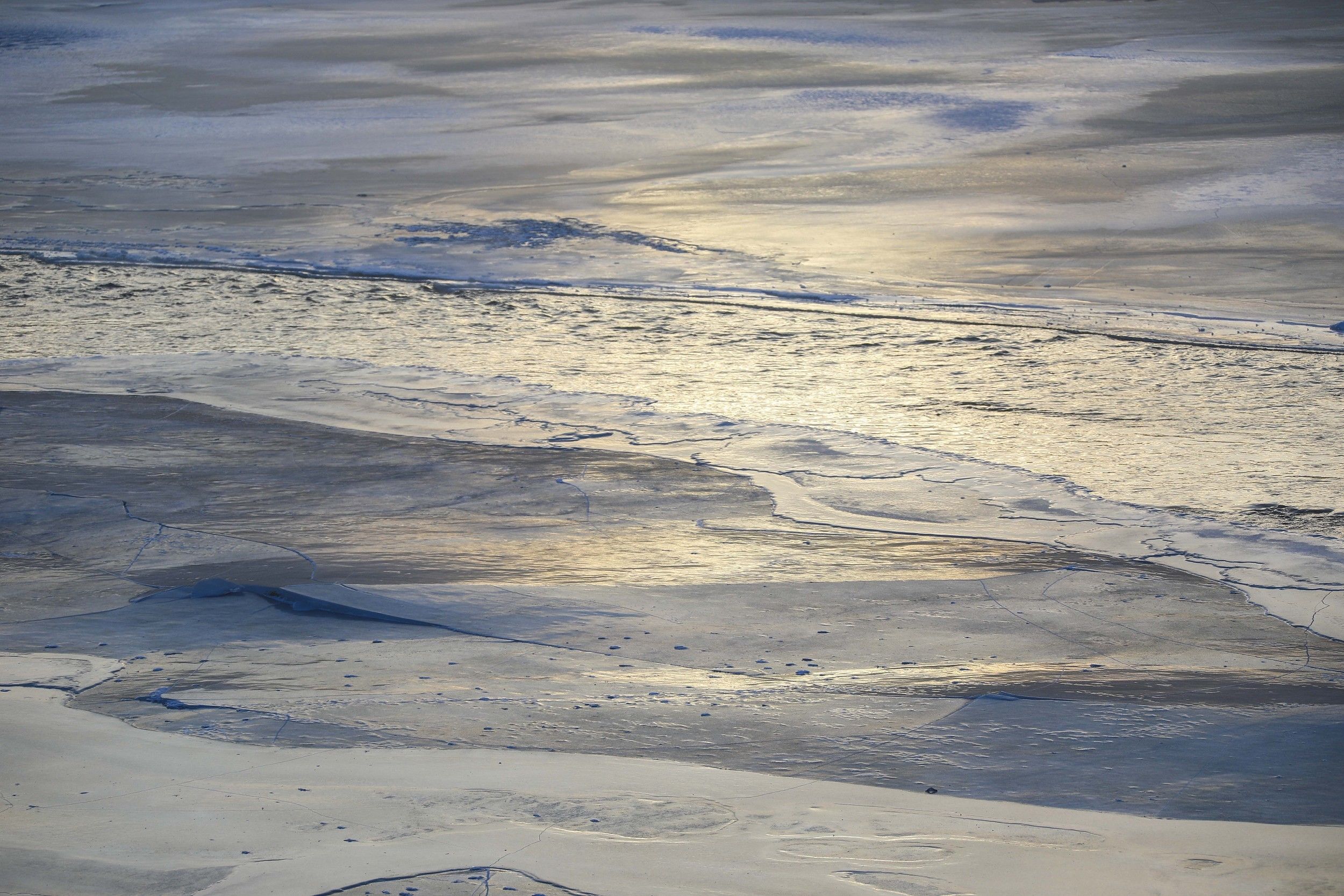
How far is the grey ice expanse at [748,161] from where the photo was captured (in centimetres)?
880

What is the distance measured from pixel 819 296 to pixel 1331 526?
4.01 metres

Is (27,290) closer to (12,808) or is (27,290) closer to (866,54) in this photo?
(12,808)

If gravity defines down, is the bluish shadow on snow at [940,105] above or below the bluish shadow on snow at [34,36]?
below

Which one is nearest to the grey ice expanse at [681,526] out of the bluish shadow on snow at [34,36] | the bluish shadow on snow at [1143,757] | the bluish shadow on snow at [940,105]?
the bluish shadow on snow at [1143,757]

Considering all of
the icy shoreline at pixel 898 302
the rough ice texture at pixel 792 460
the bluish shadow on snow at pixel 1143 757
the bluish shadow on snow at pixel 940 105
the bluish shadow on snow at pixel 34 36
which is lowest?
the bluish shadow on snow at pixel 1143 757

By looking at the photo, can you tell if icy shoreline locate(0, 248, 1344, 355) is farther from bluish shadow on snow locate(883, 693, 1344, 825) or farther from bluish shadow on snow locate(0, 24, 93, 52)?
bluish shadow on snow locate(0, 24, 93, 52)

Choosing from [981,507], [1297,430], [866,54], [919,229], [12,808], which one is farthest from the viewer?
[866,54]

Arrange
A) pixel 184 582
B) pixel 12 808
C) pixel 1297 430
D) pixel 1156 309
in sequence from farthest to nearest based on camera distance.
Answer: pixel 1156 309, pixel 1297 430, pixel 184 582, pixel 12 808

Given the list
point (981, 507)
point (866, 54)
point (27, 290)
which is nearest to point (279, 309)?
point (27, 290)

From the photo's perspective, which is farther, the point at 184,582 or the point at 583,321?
the point at 583,321

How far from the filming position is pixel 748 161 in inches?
485

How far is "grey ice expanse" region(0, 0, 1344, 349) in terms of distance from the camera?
28.9ft

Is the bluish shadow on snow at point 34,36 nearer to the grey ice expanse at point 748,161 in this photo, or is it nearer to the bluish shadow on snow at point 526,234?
the grey ice expanse at point 748,161

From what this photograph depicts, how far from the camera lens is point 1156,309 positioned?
7730mm
